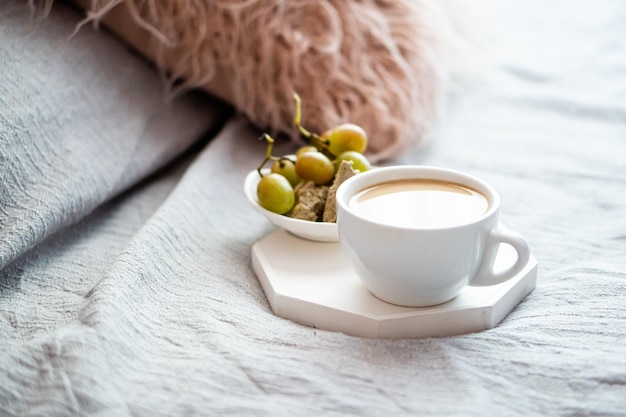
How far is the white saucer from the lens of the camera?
551mm

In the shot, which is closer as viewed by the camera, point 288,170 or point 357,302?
point 357,302

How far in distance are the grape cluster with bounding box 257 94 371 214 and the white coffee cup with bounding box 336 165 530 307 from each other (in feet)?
0.35

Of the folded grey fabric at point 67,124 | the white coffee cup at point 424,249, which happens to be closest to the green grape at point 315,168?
the white coffee cup at point 424,249

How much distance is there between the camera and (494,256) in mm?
555

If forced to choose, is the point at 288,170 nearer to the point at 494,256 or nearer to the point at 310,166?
the point at 310,166

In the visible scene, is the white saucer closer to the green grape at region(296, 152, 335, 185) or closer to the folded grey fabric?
the green grape at region(296, 152, 335, 185)

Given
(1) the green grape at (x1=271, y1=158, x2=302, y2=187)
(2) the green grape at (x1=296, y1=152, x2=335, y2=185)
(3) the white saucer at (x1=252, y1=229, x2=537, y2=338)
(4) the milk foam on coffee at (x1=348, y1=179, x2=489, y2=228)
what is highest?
(4) the milk foam on coffee at (x1=348, y1=179, x2=489, y2=228)

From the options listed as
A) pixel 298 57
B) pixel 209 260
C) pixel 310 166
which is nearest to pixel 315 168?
pixel 310 166

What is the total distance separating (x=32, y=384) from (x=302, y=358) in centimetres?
19

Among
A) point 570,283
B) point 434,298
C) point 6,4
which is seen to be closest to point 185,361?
point 434,298

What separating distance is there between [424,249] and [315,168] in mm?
203

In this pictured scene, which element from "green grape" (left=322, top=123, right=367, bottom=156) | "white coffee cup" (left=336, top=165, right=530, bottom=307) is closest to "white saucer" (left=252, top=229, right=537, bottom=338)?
"white coffee cup" (left=336, top=165, right=530, bottom=307)

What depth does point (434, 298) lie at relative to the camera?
0.55 metres

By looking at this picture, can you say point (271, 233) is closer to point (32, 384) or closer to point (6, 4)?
point (32, 384)
